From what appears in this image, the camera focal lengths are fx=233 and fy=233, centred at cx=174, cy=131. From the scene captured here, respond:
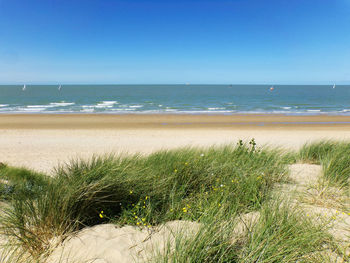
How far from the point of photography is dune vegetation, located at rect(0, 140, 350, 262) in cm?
221

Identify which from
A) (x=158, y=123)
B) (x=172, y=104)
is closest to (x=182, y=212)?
(x=158, y=123)

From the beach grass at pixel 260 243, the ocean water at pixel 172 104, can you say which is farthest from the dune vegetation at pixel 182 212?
the ocean water at pixel 172 104

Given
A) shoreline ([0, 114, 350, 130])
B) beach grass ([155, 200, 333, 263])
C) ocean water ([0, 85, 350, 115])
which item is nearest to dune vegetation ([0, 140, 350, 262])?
beach grass ([155, 200, 333, 263])

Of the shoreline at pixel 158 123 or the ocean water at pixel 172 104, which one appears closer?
the shoreline at pixel 158 123

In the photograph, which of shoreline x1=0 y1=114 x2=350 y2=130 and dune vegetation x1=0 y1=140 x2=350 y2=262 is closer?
dune vegetation x1=0 y1=140 x2=350 y2=262

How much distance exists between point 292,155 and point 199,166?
3.93 metres

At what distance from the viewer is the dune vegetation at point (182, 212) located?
2213 mm

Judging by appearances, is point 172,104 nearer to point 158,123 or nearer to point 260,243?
point 158,123

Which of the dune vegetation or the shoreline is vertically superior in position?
the dune vegetation

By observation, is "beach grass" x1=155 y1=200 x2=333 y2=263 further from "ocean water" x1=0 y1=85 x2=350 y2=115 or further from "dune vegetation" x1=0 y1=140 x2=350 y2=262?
"ocean water" x1=0 y1=85 x2=350 y2=115

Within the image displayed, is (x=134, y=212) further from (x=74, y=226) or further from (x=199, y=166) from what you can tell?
(x=199, y=166)

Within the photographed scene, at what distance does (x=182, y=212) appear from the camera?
3.08 metres

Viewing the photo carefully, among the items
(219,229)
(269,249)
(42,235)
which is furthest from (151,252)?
(42,235)

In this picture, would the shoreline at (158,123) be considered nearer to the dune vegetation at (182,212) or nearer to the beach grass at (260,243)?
the dune vegetation at (182,212)
